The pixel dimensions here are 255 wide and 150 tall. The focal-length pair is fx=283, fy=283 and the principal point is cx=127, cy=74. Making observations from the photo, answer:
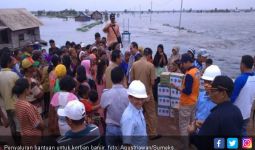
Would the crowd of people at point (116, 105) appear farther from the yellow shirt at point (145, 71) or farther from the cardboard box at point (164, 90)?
the cardboard box at point (164, 90)

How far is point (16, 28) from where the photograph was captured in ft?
77.4

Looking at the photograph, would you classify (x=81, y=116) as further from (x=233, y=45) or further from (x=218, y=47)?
(x=233, y=45)

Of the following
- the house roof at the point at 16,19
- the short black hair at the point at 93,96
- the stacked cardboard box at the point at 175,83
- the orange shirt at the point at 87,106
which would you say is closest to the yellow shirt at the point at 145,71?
the stacked cardboard box at the point at 175,83

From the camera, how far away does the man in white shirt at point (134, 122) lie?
3.37 metres

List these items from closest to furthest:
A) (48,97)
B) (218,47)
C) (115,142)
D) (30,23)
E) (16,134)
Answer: (115,142)
(16,134)
(48,97)
(30,23)
(218,47)

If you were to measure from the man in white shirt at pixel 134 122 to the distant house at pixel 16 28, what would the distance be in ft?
70.6

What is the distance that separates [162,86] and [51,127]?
3.35 meters

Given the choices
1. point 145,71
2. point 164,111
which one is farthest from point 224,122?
point 164,111

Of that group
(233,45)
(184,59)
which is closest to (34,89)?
(184,59)

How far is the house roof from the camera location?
2331 centimetres

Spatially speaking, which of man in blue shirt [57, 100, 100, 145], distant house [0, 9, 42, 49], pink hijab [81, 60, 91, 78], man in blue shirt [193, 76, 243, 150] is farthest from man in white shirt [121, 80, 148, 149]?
distant house [0, 9, 42, 49]

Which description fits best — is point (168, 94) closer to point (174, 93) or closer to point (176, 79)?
A: point (174, 93)

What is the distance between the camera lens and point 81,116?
312cm

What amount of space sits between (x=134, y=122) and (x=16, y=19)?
24.8 m
